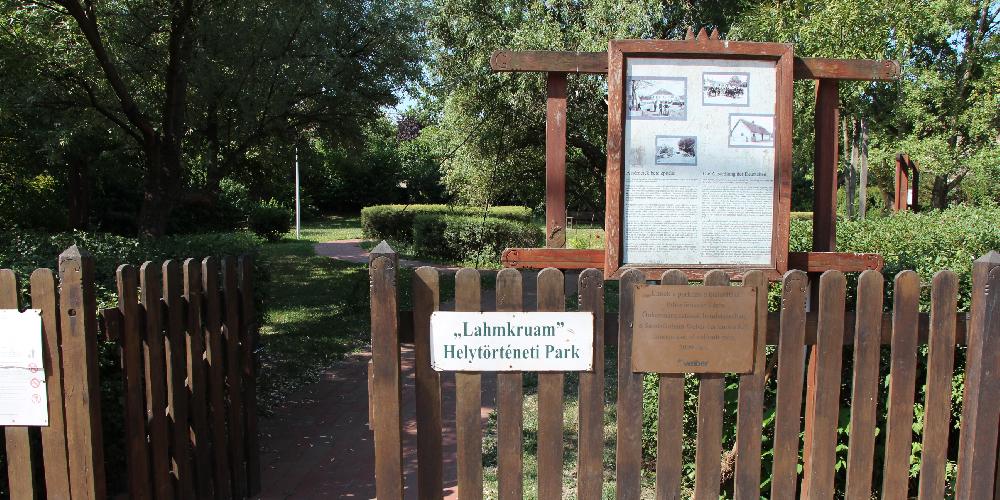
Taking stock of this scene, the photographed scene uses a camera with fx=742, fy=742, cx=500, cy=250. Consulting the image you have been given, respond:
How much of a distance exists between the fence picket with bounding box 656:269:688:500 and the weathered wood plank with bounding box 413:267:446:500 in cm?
75

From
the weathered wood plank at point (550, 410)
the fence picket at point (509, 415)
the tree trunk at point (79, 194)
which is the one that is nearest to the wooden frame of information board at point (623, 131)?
the weathered wood plank at point (550, 410)

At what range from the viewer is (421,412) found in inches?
114

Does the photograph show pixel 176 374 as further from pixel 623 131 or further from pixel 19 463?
pixel 623 131

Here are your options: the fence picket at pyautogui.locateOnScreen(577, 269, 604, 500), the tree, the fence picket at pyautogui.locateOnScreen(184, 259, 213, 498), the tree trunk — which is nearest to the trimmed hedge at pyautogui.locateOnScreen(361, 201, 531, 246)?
the tree trunk

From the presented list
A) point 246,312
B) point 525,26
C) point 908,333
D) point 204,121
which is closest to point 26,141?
point 204,121

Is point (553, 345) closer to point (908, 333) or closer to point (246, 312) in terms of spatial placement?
point (908, 333)

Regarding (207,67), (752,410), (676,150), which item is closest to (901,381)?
(752,410)

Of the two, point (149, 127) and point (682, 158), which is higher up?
point (149, 127)

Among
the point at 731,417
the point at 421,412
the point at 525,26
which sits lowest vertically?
the point at 731,417

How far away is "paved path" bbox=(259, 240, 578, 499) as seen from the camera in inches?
168

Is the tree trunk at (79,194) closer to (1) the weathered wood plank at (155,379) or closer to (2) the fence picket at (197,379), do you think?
(2) the fence picket at (197,379)

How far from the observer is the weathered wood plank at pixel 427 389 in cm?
282

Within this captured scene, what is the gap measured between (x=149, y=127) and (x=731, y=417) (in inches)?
283

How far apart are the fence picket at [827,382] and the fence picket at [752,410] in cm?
21
